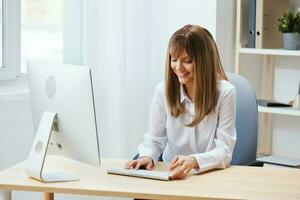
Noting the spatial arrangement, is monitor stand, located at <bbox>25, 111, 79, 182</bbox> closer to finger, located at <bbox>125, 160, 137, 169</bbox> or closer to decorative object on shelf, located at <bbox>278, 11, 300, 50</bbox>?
finger, located at <bbox>125, 160, 137, 169</bbox>

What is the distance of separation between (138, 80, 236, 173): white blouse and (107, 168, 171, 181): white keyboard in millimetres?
187

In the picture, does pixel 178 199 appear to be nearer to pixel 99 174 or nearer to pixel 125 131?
pixel 99 174

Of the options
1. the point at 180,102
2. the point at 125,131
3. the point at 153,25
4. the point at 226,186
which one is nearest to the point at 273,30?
the point at 153,25

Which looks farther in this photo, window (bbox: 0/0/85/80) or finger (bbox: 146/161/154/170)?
window (bbox: 0/0/85/80)

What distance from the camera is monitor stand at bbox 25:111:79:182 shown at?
6.11 ft

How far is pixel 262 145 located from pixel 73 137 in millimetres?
1824

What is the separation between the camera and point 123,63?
3088 mm

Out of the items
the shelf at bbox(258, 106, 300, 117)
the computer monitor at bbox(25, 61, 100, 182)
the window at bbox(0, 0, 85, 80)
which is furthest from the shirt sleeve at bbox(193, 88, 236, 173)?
the window at bbox(0, 0, 85, 80)

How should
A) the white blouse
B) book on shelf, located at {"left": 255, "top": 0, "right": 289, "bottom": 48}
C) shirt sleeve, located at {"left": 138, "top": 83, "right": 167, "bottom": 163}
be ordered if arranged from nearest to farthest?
the white blouse < shirt sleeve, located at {"left": 138, "top": 83, "right": 167, "bottom": 163} < book on shelf, located at {"left": 255, "top": 0, "right": 289, "bottom": 48}

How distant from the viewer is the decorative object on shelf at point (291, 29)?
9.83ft

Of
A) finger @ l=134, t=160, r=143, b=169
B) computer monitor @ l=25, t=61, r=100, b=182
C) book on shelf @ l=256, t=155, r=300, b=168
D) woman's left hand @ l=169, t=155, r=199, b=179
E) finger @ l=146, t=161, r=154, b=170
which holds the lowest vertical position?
book on shelf @ l=256, t=155, r=300, b=168

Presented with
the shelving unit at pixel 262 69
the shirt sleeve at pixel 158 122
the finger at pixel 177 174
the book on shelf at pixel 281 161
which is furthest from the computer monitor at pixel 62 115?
the shelving unit at pixel 262 69

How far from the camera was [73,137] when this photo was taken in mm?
1843

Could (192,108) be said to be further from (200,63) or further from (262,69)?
(262,69)
